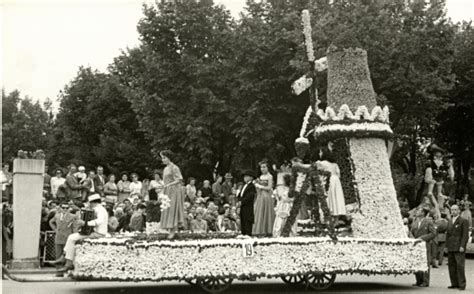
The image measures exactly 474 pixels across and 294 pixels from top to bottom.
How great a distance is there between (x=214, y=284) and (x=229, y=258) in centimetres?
87

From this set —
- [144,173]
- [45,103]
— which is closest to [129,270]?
[144,173]

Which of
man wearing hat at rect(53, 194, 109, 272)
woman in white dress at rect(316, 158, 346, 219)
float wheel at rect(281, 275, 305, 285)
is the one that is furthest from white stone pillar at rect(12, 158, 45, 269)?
woman in white dress at rect(316, 158, 346, 219)

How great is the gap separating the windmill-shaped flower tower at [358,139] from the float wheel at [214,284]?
3.67 metres

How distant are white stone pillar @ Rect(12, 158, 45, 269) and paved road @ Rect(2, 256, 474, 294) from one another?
7.45 feet

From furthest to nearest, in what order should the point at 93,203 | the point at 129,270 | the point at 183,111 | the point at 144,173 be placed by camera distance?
the point at 144,173
the point at 183,111
the point at 93,203
the point at 129,270

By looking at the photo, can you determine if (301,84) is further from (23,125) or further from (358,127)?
(23,125)

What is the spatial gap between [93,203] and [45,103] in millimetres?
58716

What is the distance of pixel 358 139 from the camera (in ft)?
60.5

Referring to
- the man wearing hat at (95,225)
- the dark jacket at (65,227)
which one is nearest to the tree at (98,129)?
the dark jacket at (65,227)

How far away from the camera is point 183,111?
35781 mm

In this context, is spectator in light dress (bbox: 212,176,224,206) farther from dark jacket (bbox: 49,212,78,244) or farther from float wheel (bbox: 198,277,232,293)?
float wheel (bbox: 198,277,232,293)

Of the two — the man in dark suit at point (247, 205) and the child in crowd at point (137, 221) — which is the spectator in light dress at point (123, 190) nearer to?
the child in crowd at point (137, 221)

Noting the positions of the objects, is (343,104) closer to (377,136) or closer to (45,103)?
(377,136)

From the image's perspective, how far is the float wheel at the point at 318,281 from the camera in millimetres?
16844
